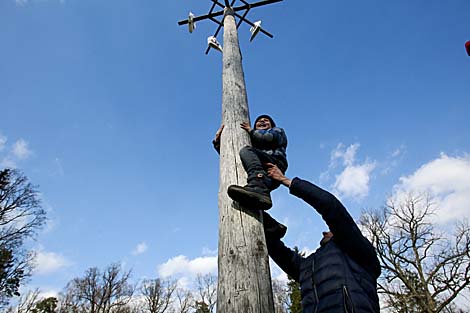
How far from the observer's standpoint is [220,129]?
269 cm

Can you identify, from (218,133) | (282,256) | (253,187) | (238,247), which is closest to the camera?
(238,247)

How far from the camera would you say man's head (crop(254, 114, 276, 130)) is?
9.93ft

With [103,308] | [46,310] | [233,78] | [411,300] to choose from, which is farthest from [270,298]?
[46,310]

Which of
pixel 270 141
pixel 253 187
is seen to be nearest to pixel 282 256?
pixel 253 187

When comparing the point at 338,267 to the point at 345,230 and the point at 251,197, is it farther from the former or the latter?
the point at 251,197

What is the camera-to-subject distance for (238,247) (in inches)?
65.0

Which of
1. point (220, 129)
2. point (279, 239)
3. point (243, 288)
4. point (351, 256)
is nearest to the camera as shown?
point (243, 288)

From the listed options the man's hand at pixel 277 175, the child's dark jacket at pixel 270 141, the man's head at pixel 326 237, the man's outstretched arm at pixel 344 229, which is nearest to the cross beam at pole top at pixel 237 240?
the child's dark jacket at pixel 270 141

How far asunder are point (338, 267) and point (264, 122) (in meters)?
1.62

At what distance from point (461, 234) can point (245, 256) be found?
19.7 metres

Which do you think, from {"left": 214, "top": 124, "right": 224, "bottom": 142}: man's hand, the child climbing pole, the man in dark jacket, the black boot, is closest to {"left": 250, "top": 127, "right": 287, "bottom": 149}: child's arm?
the child climbing pole

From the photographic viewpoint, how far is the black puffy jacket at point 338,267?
1.69 metres

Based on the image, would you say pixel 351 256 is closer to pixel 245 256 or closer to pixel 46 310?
pixel 245 256

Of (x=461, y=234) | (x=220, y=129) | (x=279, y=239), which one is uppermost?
(x=461, y=234)
